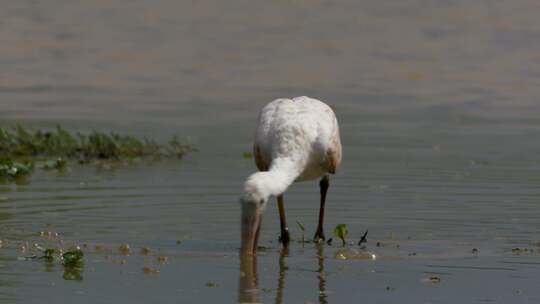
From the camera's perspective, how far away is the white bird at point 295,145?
34.2 ft

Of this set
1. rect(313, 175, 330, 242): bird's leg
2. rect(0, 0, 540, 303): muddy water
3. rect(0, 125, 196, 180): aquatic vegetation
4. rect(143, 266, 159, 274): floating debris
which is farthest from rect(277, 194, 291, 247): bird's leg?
rect(0, 125, 196, 180): aquatic vegetation

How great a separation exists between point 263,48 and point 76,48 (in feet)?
9.49

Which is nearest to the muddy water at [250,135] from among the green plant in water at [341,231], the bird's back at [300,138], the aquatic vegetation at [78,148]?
the green plant in water at [341,231]

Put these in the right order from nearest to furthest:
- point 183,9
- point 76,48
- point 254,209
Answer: point 254,209 < point 76,48 < point 183,9

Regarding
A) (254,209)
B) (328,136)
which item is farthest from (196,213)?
(254,209)

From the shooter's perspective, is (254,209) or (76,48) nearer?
(254,209)

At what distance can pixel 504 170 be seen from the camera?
14.4 metres

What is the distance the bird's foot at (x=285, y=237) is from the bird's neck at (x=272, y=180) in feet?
1.64

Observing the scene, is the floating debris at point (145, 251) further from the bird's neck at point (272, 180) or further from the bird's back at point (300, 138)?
the bird's back at point (300, 138)

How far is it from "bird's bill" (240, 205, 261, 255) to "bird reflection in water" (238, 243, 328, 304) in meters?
0.05

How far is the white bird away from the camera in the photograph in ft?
34.2

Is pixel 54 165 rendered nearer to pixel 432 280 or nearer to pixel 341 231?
pixel 341 231

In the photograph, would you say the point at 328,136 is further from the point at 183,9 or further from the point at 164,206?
the point at 183,9

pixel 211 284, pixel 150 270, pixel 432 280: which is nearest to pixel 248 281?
pixel 211 284
